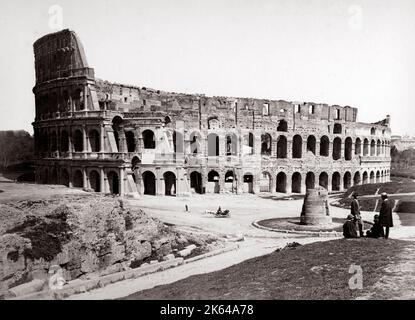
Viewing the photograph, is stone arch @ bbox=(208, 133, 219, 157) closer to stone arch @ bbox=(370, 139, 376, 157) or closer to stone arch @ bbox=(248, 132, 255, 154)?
stone arch @ bbox=(248, 132, 255, 154)

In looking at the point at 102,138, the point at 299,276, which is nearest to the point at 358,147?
the point at 102,138

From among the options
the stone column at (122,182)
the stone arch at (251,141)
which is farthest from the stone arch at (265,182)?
the stone column at (122,182)

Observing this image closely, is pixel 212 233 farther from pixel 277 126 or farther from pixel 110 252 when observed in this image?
pixel 277 126

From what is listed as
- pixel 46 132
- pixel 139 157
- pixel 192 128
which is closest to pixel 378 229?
pixel 139 157

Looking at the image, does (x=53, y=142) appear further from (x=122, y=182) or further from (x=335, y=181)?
(x=335, y=181)

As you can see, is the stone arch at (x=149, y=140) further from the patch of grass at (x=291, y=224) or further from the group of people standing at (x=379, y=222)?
the group of people standing at (x=379, y=222)
